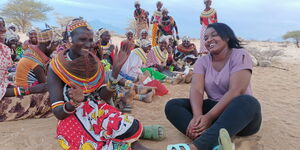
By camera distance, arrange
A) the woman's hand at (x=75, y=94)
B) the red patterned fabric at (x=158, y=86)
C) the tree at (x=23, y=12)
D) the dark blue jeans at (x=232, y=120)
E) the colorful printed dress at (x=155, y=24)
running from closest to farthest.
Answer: the woman's hand at (x=75, y=94), the dark blue jeans at (x=232, y=120), the red patterned fabric at (x=158, y=86), the colorful printed dress at (x=155, y=24), the tree at (x=23, y=12)

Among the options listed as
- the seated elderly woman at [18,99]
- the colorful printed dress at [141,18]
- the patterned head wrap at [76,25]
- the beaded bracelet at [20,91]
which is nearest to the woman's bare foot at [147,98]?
the seated elderly woman at [18,99]

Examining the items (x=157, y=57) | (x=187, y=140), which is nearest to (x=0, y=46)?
(x=187, y=140)

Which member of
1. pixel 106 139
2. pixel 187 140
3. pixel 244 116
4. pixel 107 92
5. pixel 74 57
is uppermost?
pixel 74 57

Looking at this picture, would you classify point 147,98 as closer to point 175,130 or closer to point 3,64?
point 175,130

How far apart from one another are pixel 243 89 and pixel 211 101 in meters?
0.38

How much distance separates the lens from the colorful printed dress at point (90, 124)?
86.8 inches

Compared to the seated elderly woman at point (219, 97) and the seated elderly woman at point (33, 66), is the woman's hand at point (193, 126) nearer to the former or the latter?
the seated elderly woman at point (219, 97)

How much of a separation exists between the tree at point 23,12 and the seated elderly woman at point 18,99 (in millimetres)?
25145

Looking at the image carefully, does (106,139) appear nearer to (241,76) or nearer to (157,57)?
(241,76)

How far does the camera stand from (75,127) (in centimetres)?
233

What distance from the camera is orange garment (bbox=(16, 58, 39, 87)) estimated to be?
3459 millimetres

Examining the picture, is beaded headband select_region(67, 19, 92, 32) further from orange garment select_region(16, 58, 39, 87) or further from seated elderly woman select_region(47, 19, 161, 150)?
orange garment select_region(16, 58, 39, 87)

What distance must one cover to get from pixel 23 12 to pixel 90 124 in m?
27.1

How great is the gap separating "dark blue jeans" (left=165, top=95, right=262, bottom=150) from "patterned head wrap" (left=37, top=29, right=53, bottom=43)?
2201 millimetres
